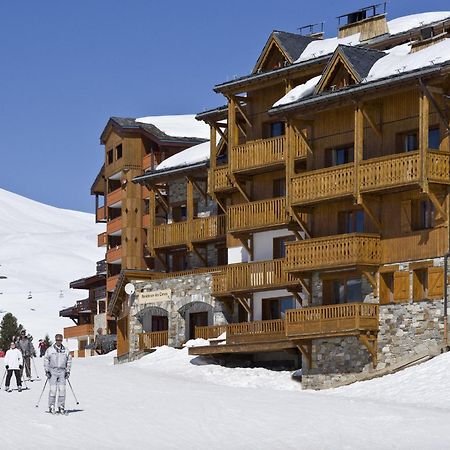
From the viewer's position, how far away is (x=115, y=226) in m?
81.3

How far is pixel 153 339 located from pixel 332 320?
53.5 feet

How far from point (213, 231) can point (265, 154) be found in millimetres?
8161

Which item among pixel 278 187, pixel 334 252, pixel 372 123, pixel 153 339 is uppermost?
pixel 372 123

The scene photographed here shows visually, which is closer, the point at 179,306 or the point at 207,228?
the point at 179,306

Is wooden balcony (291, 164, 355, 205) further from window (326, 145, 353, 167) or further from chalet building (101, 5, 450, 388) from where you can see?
window (326, 145, 353, 167)

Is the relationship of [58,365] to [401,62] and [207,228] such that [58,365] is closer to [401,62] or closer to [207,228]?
[401,62]

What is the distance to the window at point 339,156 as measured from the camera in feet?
169

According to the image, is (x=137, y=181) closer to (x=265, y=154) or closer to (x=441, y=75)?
(x=265, y=154)

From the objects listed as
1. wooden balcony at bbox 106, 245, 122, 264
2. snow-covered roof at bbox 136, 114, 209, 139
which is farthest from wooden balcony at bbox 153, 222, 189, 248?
wooden balcony at bbox 106, 245, 122, 264

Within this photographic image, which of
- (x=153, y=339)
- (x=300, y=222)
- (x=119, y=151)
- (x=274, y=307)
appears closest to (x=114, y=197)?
(x=119, y=151)

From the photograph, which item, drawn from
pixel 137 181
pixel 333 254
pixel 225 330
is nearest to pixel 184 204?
pixel 137 181

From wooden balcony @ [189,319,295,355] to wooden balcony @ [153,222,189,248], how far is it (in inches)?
365

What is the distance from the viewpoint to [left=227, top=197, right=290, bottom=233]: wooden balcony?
183 feet

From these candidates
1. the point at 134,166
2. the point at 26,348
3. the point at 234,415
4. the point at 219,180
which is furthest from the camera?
the point at 134,166
